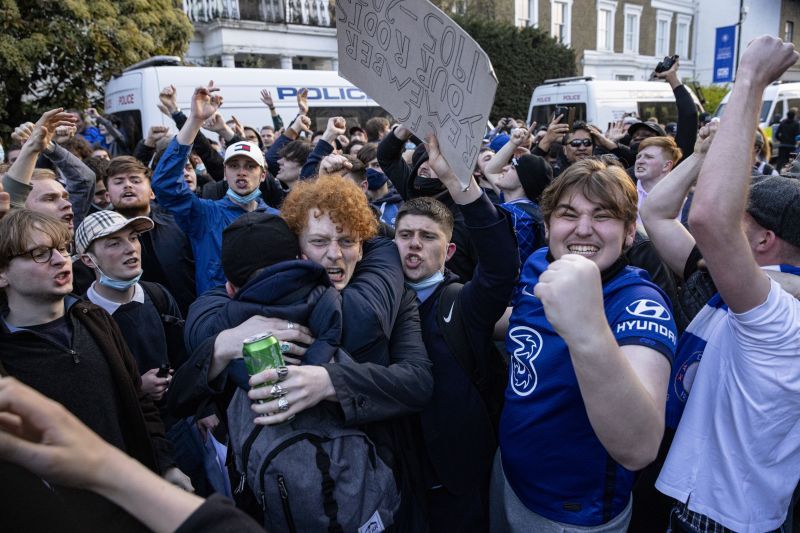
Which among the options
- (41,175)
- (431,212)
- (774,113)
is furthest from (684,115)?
(774,113)

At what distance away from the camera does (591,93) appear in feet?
46.4

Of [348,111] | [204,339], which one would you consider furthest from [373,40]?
[348,111]

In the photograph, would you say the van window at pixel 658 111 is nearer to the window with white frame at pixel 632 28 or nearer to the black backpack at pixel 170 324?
the window with white frame at pixel 632 28

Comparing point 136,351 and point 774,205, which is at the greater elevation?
point 774,205

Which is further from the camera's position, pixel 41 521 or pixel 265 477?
pixel 265 477

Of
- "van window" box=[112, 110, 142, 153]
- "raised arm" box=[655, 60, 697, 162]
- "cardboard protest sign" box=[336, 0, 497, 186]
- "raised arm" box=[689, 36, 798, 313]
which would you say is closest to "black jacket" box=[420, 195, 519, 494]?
"cardboard protest sign" box=[336, 0, 497, 186]

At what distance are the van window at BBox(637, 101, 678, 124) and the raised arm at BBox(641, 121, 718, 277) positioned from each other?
49.2 ft

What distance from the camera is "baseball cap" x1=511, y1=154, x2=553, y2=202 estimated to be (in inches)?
145

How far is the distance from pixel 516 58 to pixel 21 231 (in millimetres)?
23582

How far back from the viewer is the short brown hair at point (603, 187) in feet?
5.58

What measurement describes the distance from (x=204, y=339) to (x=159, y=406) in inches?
40.2

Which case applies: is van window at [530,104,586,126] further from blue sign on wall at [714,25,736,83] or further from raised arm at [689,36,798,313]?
raised arm at [689,36,798,313]

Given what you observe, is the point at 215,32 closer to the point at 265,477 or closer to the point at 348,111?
the point at 348,111

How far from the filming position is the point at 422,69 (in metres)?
1.73
